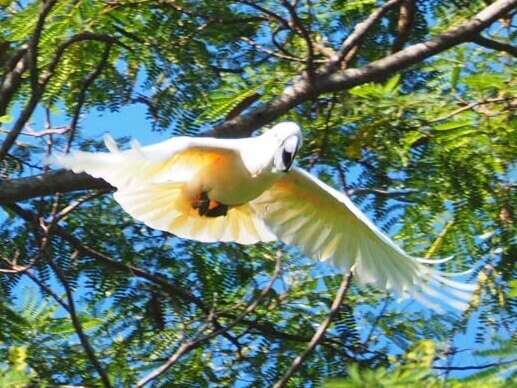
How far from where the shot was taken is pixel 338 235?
20.0 feet

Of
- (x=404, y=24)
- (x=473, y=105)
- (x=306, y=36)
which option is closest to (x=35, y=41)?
(x=306, y=36)

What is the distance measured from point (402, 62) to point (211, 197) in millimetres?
1002

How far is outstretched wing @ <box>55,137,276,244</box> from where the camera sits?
4973mm

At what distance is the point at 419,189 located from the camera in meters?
5.98

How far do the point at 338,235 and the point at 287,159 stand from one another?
831 millimetres

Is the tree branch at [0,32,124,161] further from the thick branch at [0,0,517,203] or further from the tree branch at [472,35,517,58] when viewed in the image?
the tree branch at [472,35,517,58]

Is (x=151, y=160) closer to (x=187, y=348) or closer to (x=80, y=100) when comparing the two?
(x=80, y=100)

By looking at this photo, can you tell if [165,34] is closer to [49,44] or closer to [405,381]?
[49,44]

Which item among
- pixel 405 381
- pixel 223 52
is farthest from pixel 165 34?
pixel 405 381

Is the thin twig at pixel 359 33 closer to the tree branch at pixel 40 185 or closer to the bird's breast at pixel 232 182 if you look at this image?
the bird's breast at pixel 232 182

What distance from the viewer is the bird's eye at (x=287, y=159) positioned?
532 centimetres

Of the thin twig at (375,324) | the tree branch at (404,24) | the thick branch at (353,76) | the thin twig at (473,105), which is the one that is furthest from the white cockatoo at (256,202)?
the tree branch at (404,24)

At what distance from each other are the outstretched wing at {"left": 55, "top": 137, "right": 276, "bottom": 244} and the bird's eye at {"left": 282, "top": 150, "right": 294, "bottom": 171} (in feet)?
0.60

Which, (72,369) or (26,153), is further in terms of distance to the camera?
(26,153)
